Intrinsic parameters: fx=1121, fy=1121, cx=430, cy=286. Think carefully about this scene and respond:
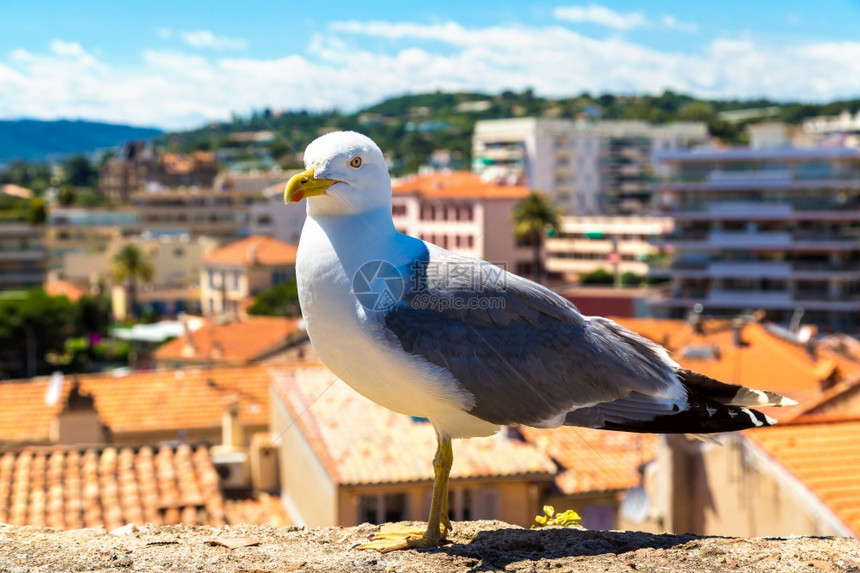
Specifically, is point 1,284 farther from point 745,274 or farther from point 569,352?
point 569,352

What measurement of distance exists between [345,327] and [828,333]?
57.3m

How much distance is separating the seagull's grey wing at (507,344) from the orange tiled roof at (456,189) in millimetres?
70849

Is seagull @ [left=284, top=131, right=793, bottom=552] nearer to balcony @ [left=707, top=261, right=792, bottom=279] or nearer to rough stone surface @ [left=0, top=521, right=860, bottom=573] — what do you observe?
rough stone surface @ [left=0, top=521, right=860, bottom=573]

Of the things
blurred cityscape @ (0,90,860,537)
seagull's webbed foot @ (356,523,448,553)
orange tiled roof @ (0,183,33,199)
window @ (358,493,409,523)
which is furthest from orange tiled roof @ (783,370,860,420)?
orange tiled roof @ (0,183,33,199)

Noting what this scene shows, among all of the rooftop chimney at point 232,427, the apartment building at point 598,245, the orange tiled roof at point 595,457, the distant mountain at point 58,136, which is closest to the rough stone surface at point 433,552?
the distant mountain at point 58,136

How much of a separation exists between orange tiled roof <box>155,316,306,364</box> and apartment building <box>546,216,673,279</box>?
37.4m

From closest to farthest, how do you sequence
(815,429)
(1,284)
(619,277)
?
(815,429) → (619,277) → (1,284)

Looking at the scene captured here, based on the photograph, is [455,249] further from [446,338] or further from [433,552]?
[446,338]

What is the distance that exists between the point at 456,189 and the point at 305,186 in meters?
75.3

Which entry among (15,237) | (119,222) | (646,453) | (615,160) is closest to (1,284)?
(15,237)

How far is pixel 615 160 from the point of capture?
110 metres

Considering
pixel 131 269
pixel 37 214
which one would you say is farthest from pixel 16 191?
pixel 131 269

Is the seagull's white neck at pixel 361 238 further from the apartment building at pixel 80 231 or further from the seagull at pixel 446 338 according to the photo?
the apartment building at pixel 80 231

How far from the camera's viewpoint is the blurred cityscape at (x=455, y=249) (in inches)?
532
